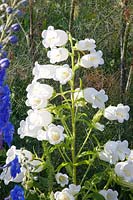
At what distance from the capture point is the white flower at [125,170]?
3.21 meters

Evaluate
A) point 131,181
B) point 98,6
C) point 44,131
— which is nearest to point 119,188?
point 131,181

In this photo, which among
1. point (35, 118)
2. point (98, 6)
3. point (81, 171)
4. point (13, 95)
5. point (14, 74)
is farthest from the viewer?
point (98, 6)

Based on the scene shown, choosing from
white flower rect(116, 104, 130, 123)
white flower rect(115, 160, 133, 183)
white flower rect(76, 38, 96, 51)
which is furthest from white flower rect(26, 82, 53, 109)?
white flower rect(115, 160, 133, 183)

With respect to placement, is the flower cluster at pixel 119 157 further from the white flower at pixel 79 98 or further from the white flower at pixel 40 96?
the white flower at pixel 40 96

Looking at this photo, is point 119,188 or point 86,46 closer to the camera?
point 86,46

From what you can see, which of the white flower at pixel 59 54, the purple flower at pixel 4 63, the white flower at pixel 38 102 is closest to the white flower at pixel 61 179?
the white flower at pixel 38 102

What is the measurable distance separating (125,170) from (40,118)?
21.0 inches

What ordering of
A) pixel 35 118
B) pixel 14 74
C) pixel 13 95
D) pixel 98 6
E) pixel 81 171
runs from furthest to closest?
1. pixel 98 6
2. pixel 14 74
3. pixel 13 95
4. pixel 81 171
5. pixel 35 118

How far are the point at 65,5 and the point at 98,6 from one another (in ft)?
1.07

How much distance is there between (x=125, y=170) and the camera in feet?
10.6

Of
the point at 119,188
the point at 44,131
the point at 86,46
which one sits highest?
the point at 86,46

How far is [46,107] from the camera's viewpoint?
3.17m

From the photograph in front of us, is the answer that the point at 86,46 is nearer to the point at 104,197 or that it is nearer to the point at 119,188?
the point at 104,197

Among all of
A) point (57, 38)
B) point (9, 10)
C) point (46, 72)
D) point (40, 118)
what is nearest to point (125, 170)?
point (40, 118)
